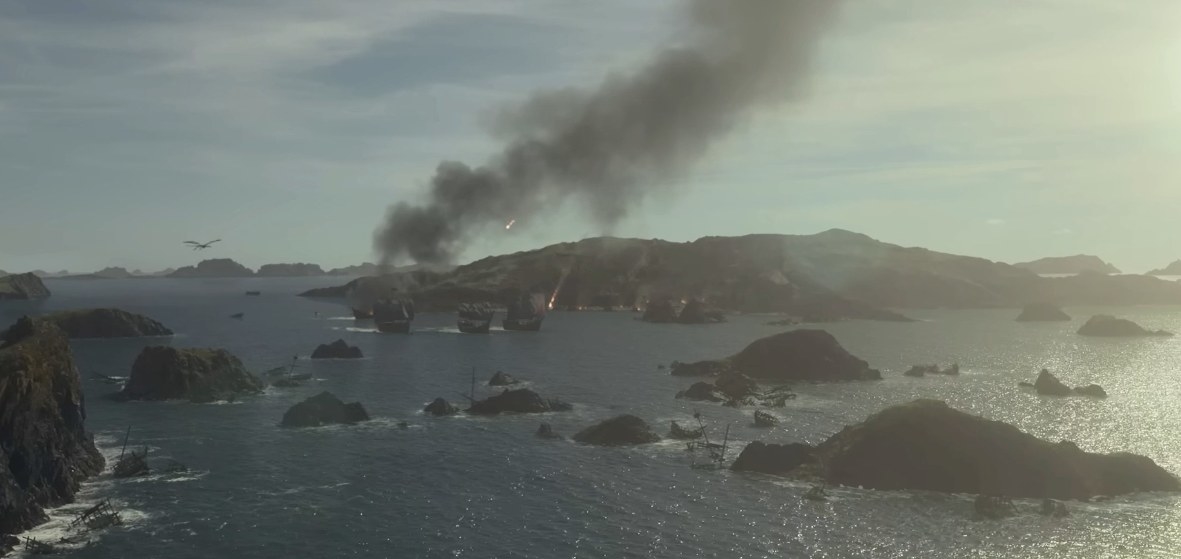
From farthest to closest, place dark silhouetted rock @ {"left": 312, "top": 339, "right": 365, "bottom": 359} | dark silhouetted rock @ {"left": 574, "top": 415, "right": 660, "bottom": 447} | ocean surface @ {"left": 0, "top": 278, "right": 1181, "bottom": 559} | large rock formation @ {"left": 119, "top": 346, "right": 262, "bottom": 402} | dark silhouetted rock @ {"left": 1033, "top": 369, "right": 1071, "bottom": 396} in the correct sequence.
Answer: dark silhouetted rock @ {"left": 312, "top": 339, "right": 365, "bottom": 359} → dark silhouetted rock @ {"left": 1033, "top": 369, "right": 1071, "bottom": 396} → large rock formation @ {"left": 119, "top": 346, "right": 262, "bottom": 402} → dark silhouetted rock @ {"left": 574, "top": 415, "right": 660, "bottom": 447} → ocean surface @ {"left": 0, "top": 278, "right": 1181, "bottom": 559}

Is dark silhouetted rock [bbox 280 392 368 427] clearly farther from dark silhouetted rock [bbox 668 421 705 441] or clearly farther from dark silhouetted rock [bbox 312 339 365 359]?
dark silhouetted rock [bbox 312 339 365 359]

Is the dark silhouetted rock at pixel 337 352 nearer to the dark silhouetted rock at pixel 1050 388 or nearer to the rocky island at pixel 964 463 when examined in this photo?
the rocky island at pixel 964 463

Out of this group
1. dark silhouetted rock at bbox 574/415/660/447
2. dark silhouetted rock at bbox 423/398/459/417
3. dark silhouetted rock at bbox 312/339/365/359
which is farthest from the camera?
dark silhouetted rock at bbox 312/339/365/359

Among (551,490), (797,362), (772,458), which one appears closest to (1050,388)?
(797,362)

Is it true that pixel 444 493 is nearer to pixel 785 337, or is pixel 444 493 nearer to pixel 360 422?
pixel 360 422

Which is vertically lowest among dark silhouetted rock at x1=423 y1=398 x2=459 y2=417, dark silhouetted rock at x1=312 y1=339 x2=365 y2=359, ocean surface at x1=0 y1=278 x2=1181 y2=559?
ocean surface at x1=0 y1=278 x2=1181 y2=559

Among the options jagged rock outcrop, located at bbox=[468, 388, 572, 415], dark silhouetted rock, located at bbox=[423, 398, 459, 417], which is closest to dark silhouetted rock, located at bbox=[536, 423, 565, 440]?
jagged rock outcrop, located at bbox=[468, 388, 572, 415]

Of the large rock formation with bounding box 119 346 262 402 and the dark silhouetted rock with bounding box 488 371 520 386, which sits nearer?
the large rock formation with bounding box 119 346 262 402
